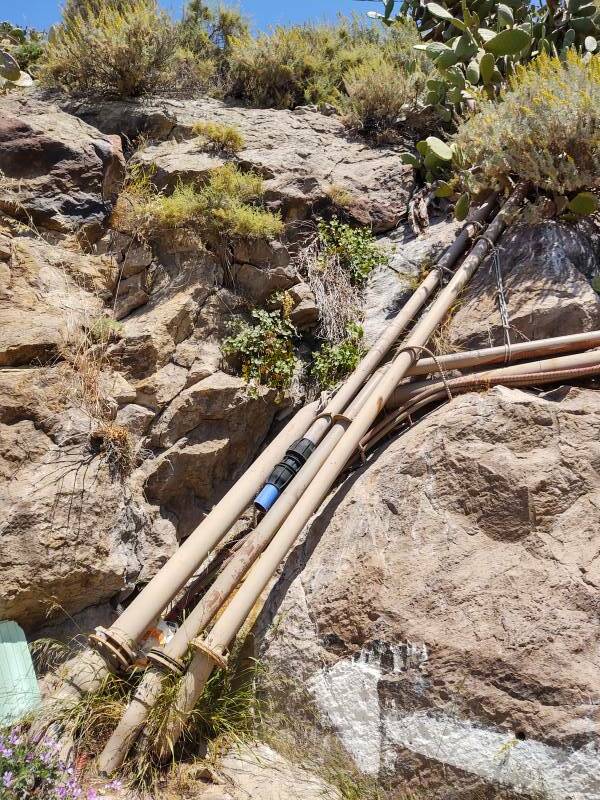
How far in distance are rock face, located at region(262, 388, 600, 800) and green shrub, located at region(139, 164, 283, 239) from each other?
6.79ft

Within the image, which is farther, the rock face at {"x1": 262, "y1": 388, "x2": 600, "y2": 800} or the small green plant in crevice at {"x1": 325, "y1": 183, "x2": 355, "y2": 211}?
the small green plant in crevice at {"x1": 325, "y1": 183, "x2": 355, "y2": 211}

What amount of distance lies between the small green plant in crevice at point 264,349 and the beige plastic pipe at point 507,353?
37.8 inches

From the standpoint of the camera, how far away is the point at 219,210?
16.0 ft

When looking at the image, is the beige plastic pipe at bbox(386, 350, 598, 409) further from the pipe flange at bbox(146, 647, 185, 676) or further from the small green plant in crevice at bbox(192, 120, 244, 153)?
the small green plant in crevice at bbox(192, 120, 244, 153)

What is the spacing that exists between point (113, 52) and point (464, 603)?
230 inches

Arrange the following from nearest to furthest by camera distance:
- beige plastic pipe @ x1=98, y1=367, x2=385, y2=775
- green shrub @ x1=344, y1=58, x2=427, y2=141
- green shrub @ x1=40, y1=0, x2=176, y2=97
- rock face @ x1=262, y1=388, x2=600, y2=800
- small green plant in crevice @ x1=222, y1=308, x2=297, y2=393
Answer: rock face @ x1=262, y1=388, x2=600, y2=800
beige plastic pipe @ x1=98, y1=367, x2=385, y2=775
small green plant in crevice @ x1=222, y1=308, x2=297, y2=393
green shrub @ x1=40, y1=0, x2=176, y2=97
green shrub @ x1=344, y1=58, x2=427, y2=141

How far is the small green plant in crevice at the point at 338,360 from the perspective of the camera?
4574 millimetres

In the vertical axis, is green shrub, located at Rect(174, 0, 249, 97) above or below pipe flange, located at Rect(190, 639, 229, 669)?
above

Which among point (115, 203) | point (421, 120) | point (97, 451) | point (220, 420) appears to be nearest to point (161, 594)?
point (97, 451)

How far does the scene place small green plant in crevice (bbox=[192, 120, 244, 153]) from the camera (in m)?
5.62

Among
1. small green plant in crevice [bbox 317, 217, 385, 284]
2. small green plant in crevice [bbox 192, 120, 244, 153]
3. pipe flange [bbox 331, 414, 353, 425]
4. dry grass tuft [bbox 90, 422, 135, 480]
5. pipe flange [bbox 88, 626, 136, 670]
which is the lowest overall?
pipe flange [bbox 88, 626, 136, 670]

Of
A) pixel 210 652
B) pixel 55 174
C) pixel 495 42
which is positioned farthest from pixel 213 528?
pixel 495 42

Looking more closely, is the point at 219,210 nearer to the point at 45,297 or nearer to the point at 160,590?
the point at 45,297

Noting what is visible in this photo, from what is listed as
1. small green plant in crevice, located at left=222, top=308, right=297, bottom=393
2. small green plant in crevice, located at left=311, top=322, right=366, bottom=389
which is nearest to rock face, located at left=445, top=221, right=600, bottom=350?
small green plant in crevice, located at left=311, top=322, right=366, bottom=389
